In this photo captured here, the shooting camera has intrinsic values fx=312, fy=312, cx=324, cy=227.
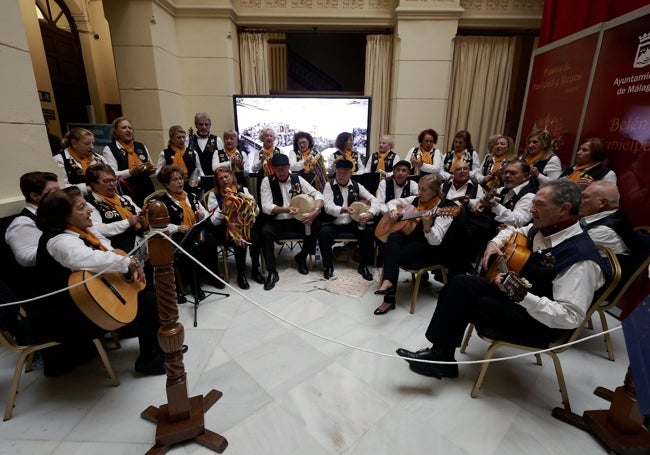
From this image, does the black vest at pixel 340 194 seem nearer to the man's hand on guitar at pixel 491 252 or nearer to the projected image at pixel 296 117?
the man's hand on guitar at pixel 491 252

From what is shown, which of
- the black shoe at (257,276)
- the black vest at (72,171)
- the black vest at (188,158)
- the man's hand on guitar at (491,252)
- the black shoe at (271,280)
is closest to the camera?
the man's hand on guitar at (491,252)

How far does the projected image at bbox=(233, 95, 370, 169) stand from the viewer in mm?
5363

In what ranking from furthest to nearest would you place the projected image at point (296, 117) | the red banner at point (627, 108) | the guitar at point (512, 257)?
1. the projected image at point (296, 117)
2. the red banner at point (627, 108)
3. the guitar at point (512, 257)

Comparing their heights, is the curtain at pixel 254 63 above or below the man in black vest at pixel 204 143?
above

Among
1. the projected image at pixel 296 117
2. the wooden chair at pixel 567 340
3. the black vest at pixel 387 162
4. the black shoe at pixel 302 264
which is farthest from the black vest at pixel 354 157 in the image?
the wooden chair at pixel 567 340

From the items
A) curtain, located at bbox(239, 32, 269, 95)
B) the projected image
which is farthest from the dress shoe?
curtain, located at bbox(239, 32, 269, 95)

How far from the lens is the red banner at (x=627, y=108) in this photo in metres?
2.55

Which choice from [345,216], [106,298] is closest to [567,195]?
[345,216]

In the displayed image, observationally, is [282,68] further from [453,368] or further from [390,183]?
[453,368]

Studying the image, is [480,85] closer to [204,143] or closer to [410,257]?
[410,257]

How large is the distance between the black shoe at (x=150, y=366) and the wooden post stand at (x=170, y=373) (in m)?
0.34

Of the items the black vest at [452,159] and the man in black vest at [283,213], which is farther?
the black vest at [452,159]

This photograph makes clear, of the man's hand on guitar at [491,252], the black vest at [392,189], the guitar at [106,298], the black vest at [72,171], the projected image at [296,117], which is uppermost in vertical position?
the projected image at [296,117]

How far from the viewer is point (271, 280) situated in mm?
3182
